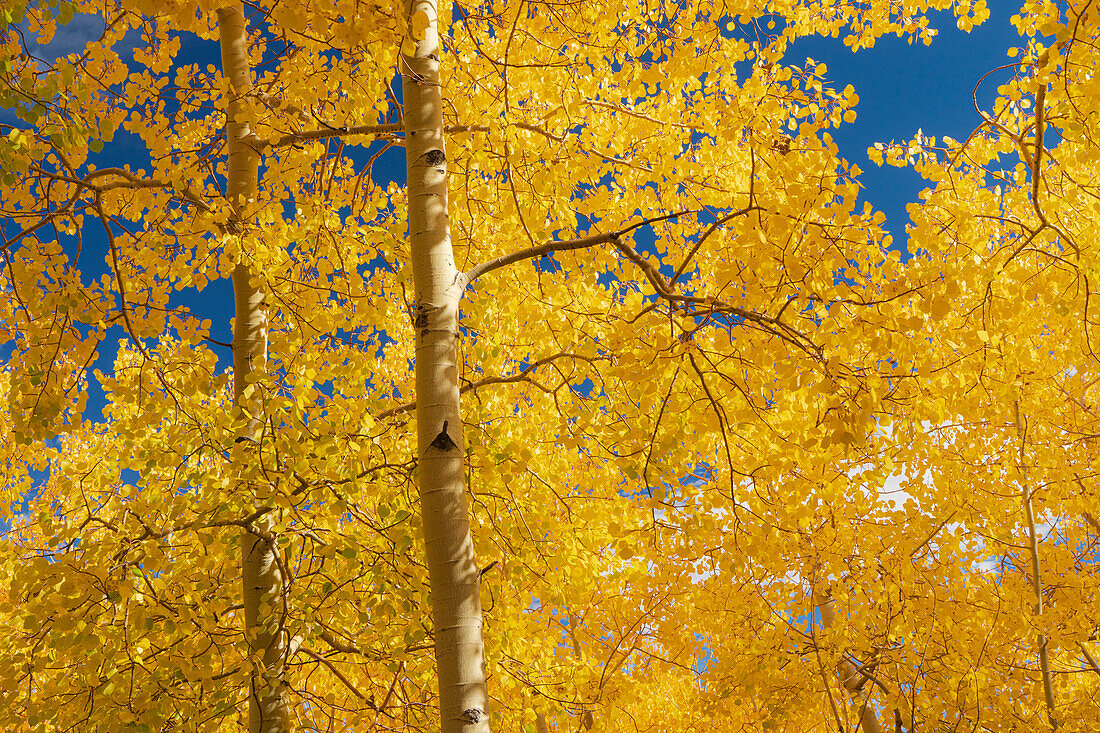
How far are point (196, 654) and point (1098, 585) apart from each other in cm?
591

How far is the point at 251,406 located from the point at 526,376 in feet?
4.38

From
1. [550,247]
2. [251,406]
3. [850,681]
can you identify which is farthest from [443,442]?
[850,681]

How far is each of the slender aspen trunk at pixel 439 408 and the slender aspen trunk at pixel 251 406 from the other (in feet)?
2.66

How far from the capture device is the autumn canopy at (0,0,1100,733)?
2.43 m

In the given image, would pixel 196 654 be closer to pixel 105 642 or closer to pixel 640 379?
pixel 105 642

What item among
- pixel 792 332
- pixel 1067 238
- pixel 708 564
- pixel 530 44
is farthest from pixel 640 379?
pixel 708 564

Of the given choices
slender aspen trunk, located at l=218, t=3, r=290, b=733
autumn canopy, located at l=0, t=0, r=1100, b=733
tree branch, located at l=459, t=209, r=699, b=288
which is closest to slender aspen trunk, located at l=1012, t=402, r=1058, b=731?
autumn canopy, located at l=0, t=0, r=1100, b=733

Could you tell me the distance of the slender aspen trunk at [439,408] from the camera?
222cm

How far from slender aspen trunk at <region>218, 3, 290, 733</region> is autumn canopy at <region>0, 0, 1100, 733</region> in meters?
0.02

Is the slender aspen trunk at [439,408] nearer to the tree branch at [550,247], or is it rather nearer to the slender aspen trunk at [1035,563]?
the tree branch at [550,247]

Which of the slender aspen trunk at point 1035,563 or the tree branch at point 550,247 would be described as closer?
the tree branch at point 550,247

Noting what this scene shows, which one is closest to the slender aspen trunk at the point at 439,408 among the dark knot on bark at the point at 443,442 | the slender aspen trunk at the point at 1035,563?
the dark knot on bark at the point at 443,442

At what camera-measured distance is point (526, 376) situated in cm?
333

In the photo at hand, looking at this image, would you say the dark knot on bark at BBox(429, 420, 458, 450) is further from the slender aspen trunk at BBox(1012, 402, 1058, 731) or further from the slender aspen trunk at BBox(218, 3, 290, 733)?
the slender aspen trunk at BBox(1012, 402, 1058, 731)
